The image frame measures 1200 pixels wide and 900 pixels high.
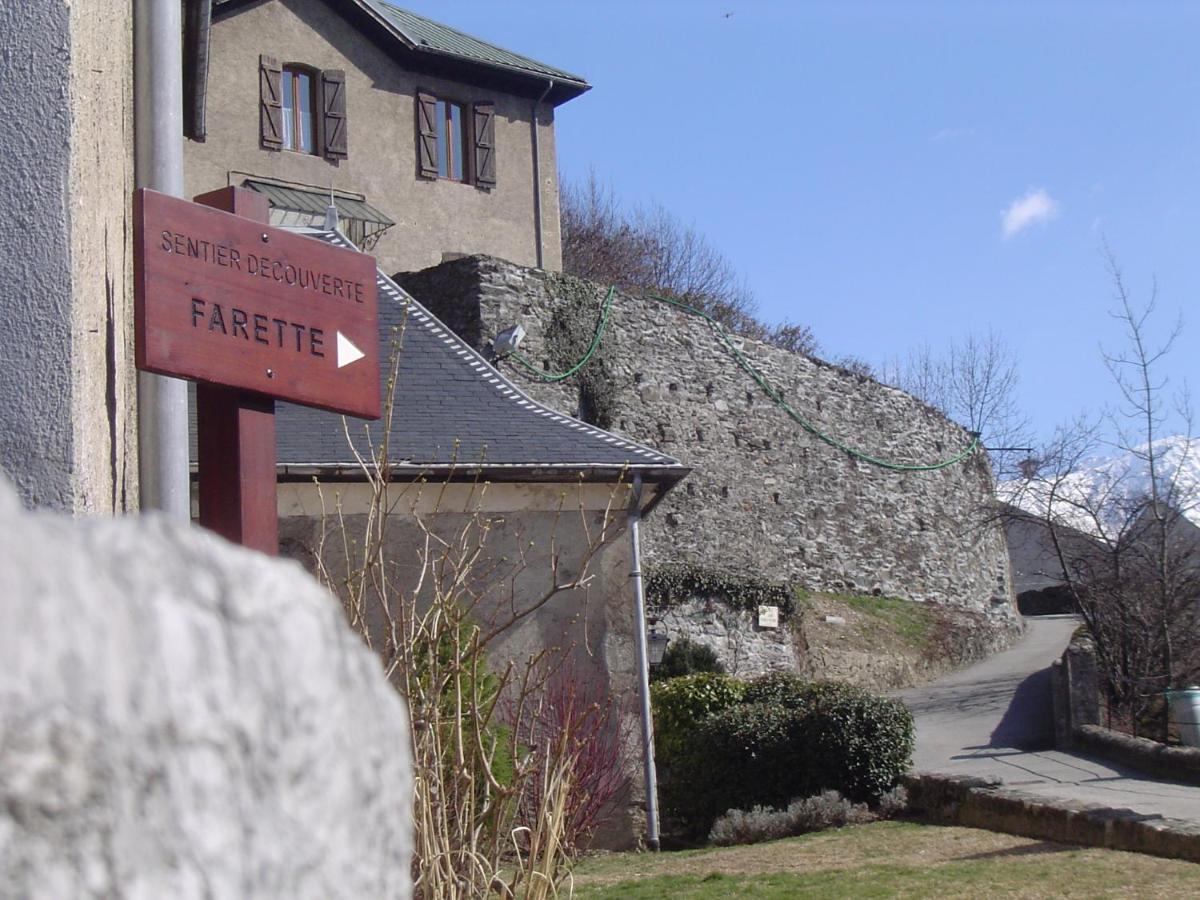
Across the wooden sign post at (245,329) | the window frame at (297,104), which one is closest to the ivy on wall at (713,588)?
the window frame at (297,104)

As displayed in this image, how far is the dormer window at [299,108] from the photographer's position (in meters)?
22.1

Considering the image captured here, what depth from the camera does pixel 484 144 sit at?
24031mm

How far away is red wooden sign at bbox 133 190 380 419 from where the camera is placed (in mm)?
2828

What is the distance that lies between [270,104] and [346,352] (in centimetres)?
1967

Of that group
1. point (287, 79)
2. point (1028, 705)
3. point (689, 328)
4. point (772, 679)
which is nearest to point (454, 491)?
point (772, 679)

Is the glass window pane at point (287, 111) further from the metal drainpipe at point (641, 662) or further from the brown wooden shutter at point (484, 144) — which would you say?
the metal drainpipe at point (641, 662)

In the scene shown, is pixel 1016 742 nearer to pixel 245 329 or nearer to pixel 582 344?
pixel 582 344

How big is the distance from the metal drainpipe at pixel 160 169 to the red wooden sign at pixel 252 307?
2.53 ft

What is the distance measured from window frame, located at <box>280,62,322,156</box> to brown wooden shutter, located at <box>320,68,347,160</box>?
0.39 feet

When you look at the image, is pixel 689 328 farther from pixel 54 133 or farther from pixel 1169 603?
pixel 54 133

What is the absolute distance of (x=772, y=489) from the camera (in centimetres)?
2308

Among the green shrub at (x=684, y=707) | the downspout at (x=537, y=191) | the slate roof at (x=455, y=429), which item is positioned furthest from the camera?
the downspout at (x=537, y=191)

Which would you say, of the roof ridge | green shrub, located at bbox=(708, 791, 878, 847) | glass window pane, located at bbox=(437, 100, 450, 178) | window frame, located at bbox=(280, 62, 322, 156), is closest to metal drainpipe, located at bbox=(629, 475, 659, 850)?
the roof ridge

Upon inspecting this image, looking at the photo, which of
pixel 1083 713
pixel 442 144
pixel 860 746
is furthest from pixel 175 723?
pixel 442 144
